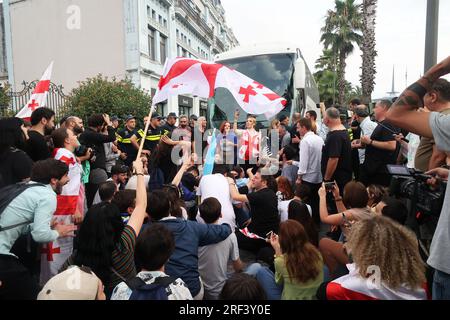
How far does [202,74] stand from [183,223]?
2.49 metres

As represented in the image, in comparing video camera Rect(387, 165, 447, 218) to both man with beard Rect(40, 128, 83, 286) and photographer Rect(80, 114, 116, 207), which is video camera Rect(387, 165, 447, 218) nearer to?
man with beard Rect(40, 128, 83, 286)

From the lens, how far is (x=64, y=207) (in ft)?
12.3

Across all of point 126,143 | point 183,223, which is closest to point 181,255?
point 183,223

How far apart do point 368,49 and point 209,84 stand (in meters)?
15.2

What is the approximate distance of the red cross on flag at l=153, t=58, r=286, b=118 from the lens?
15.2 ft

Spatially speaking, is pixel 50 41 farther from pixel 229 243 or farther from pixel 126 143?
pixel 229 243

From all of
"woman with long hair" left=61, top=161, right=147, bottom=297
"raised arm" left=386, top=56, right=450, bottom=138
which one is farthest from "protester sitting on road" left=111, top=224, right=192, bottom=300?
"raised arm" left=386, top=56, right=450, bottom=138

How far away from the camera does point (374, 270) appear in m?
1.92

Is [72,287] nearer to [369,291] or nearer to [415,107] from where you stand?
[369,291]

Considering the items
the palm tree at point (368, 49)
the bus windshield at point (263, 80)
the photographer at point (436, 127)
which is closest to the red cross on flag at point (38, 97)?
the photographer at point (436, 127)

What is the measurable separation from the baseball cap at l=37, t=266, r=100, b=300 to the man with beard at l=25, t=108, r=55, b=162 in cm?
254

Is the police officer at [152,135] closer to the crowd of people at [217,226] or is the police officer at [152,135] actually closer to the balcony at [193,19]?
the crowd of people at [217,226]

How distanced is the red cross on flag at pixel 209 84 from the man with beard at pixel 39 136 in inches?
54.8

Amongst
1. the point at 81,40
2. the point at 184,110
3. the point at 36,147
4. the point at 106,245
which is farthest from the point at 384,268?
the point at 184,110
